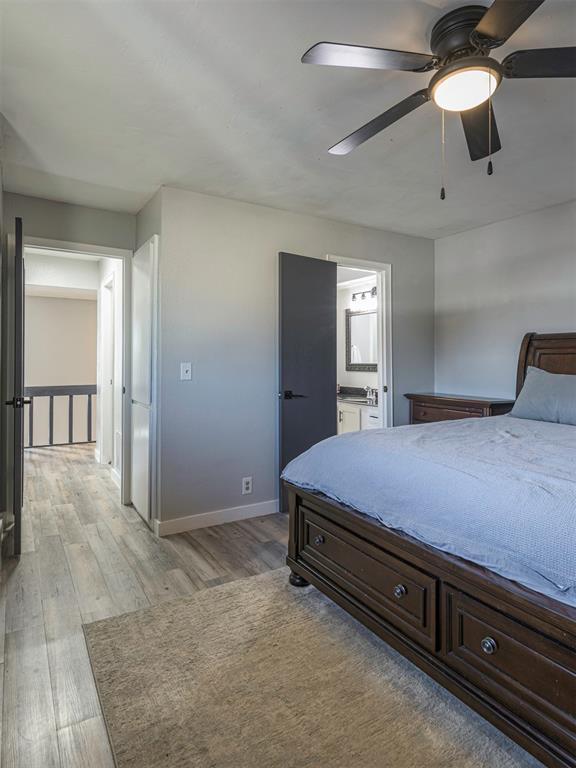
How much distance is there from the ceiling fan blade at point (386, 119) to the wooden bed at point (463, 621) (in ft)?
5.43

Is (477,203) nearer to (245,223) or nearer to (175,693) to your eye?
(245,223)

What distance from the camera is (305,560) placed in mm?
2316

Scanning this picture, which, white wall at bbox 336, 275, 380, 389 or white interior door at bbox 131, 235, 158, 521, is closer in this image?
white interior door at bbox 131, 235, 158, 521

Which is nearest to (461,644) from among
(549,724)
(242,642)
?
(549,724)

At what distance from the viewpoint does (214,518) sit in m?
3.41

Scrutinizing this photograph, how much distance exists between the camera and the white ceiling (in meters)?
1.63

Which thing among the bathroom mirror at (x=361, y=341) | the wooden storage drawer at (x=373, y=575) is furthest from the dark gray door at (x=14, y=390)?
the bathroom mirror at (x=361, y=341)

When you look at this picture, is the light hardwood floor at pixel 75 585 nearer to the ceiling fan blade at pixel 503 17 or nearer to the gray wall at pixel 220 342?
the gray wall at pixel 220 342

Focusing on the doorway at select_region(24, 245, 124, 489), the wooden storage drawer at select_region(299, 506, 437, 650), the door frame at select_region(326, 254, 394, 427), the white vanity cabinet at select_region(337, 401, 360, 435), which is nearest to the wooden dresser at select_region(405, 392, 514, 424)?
the door frame at select_region(326, 254, 394, 427)

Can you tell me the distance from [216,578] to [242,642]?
2.10 feet

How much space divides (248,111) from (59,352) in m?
6.20

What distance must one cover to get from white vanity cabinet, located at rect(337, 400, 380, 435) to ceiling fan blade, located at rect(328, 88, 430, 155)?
2990mm

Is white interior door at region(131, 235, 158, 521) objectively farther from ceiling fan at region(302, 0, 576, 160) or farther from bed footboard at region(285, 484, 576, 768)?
ceiling fan at region(302, 0, 576, 160)

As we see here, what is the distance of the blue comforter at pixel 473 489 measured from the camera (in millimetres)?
1274
